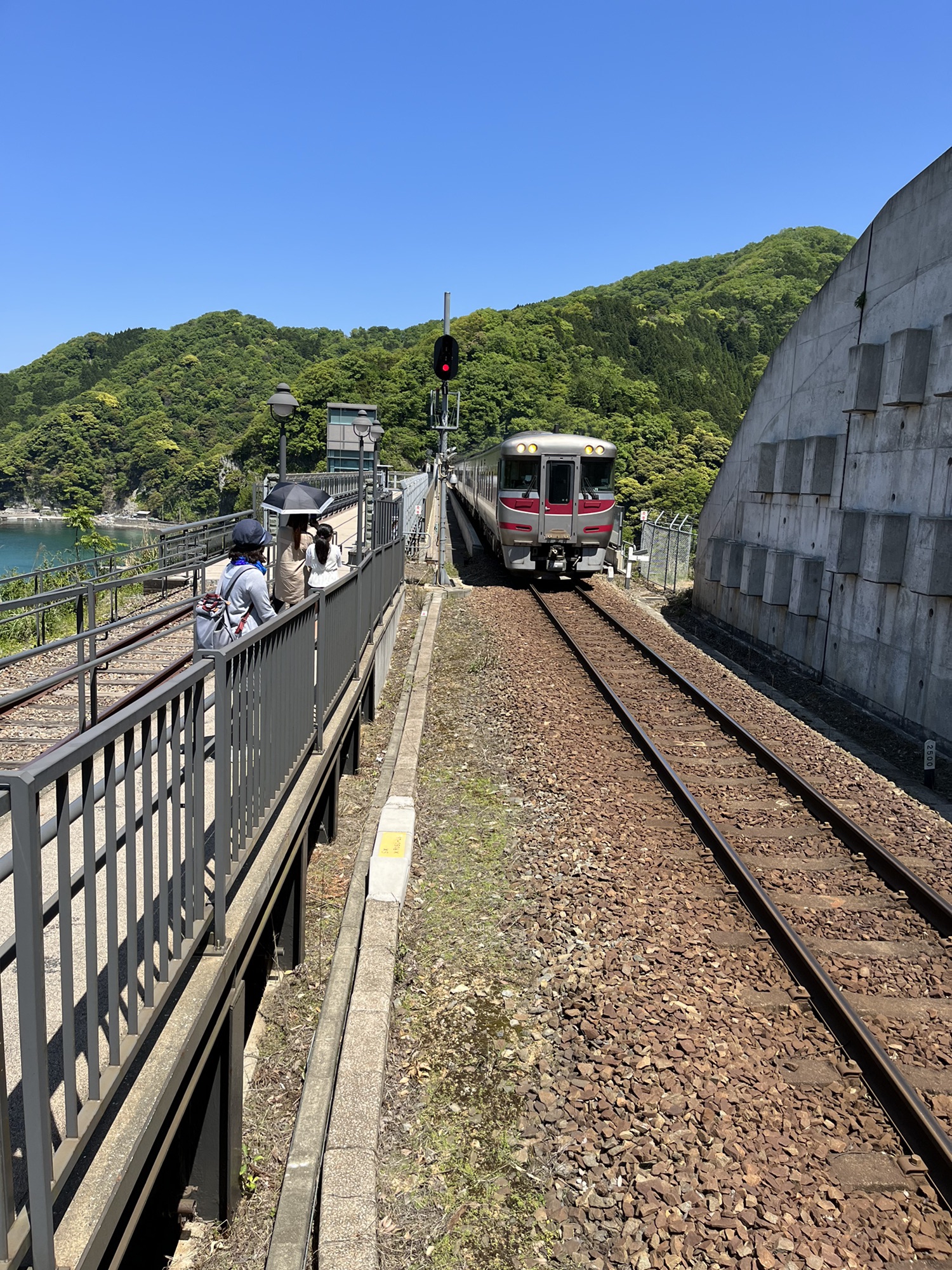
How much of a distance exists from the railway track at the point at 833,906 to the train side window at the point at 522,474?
9.64 meters

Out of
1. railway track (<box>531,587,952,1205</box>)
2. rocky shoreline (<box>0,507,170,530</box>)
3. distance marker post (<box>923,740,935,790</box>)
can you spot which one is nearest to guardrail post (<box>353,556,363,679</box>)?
railway track (<box>531,587,952,1205</box>)

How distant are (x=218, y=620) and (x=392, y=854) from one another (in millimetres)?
1974

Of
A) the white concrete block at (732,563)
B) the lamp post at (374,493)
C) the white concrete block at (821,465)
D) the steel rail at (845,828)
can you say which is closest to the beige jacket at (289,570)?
the lamp post at (374,493)

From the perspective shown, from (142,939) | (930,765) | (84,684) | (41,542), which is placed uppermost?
(84,684)

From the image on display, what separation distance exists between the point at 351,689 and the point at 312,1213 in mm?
4880

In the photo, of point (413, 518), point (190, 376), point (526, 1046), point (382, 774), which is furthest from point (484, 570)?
point (190, 376)

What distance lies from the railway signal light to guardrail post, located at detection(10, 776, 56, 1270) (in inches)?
574

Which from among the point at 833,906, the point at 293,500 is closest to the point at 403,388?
the point at 293,500

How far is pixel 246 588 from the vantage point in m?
5.97

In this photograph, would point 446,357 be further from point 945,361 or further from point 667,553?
point 667,553

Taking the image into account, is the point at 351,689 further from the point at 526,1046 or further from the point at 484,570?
the point at 484,570

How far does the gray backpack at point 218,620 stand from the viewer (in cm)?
595

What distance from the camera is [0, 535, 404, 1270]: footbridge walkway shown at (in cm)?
204

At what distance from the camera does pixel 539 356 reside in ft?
368
